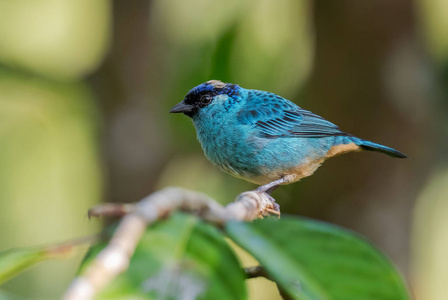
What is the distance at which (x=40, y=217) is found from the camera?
321 inches

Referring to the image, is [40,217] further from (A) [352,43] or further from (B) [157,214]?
(B) [157,214]

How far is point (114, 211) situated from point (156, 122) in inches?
175

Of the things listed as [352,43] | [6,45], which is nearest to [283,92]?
[352,43]

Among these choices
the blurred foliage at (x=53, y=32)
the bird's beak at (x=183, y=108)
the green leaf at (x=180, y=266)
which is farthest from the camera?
the blurred foliage at (x=53, y=32)

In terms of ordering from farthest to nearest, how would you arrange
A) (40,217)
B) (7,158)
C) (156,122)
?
(40,217) → (7,158) → (156,122)

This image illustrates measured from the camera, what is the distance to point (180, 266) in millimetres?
1010

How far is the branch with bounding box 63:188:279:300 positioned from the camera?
790mm

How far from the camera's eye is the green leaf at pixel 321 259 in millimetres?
1045

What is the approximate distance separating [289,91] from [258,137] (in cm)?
160

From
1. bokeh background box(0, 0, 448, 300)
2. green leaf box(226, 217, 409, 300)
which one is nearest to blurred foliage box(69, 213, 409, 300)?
green leaf box(226, 217, 409, 300)

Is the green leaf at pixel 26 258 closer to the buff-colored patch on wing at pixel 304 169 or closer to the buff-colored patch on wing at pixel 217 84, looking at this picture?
the buff-colored patch on wing at pixel 304 169

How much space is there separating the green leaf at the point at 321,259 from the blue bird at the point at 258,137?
2131 mm

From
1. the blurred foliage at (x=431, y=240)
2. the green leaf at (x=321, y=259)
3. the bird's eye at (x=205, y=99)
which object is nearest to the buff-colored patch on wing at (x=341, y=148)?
the bird's eye at (x=205, y=99)

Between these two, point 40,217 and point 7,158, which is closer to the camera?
point 7,158
